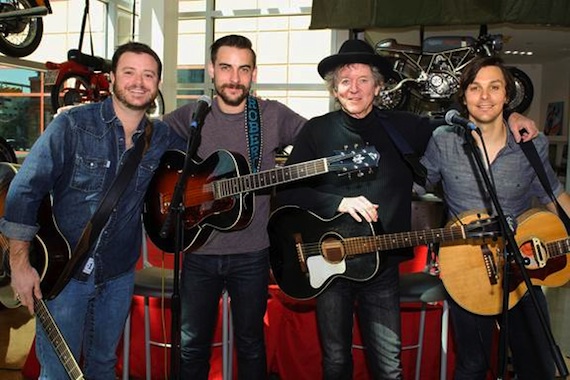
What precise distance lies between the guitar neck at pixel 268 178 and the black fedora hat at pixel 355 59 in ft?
1.27

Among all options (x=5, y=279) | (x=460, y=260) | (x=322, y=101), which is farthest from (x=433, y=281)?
(x=322, y=101)

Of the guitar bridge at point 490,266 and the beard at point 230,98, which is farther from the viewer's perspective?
the beard at point 230,98

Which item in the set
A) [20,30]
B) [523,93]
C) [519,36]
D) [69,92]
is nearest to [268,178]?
[69,92]

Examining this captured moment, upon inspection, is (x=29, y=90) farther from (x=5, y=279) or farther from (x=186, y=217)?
(x=186, y=217)

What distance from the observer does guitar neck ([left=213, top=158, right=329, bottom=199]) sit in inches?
79.7

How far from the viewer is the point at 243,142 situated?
2277 mm

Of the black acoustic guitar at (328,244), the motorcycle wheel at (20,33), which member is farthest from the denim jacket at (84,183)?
the motorcycle wheel at (20,33)

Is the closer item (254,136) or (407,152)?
(407,152)

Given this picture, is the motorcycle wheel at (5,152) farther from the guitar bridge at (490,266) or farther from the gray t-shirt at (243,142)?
the guitar bridge at (490,266)

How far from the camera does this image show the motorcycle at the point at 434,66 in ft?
21.9

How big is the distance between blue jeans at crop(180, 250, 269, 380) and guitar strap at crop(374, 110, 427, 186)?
0.71 m

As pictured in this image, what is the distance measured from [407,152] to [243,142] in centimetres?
68

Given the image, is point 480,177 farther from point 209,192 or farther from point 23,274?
point 23,274

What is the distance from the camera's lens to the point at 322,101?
7.74 m
